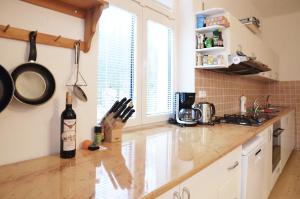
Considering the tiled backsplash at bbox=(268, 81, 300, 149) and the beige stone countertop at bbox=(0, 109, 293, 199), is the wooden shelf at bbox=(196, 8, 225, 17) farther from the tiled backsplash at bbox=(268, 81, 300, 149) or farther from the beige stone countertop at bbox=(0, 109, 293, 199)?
the tiled backsplash at bbox=(268, 81, 300, 149)

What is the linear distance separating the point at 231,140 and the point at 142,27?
1122 millimetres

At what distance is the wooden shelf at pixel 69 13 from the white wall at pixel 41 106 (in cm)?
2

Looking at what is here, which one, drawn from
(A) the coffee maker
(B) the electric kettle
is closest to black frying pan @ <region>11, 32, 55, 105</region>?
(A) the coffee maker

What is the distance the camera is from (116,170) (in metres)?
0.88

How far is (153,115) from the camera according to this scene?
1967mm

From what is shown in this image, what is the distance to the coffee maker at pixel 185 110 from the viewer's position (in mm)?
2018

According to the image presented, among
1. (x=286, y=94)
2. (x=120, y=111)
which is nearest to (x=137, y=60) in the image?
(x=120, y=111)

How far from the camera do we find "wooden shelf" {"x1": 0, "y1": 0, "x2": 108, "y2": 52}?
946 millimetres

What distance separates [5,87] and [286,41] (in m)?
5.10

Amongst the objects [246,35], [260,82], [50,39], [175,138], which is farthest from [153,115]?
[260,82]

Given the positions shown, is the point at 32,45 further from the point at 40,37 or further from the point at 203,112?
the point at 203,112

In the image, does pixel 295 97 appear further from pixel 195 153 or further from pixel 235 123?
pixel 195 153

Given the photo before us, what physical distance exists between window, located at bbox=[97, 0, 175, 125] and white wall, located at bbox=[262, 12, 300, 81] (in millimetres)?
3448

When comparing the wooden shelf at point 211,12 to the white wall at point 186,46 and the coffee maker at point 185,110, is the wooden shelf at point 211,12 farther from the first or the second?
the coffee maker at point 185,110
